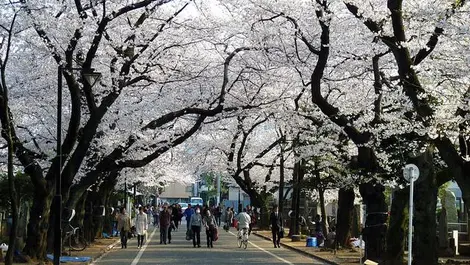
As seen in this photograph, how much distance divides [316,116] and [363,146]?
6.50 m

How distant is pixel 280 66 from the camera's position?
85.1 ft

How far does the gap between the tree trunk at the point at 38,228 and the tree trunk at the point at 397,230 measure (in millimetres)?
9420

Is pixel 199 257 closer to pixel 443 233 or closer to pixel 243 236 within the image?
pixel 243 236

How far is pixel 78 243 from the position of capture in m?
28.0

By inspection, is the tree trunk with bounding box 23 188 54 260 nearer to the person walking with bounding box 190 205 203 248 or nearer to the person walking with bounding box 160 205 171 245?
the person walking with bounding box 190 205 203 248

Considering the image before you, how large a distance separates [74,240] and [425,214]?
47.1ft

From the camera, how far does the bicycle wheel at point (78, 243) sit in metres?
26.5

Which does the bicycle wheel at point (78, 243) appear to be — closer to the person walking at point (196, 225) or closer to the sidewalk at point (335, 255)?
the person walking at point (196, 225)

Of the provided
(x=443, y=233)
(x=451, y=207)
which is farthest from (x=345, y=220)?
(x=451, y=207)

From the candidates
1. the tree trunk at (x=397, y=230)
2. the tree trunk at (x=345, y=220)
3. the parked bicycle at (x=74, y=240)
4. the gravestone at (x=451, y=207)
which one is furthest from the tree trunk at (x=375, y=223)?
the gravestone at (x=451, y=207)

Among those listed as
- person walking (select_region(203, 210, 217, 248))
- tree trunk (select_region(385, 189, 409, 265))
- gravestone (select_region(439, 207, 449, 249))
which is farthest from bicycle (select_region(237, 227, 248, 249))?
tree trunk (select_region(385, 189, 409, 265))

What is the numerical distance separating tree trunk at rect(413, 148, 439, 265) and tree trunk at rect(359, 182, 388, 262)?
2696 millimetres

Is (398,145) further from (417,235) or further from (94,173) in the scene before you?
(94,173)

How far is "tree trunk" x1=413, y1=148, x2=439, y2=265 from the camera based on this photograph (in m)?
18.7
